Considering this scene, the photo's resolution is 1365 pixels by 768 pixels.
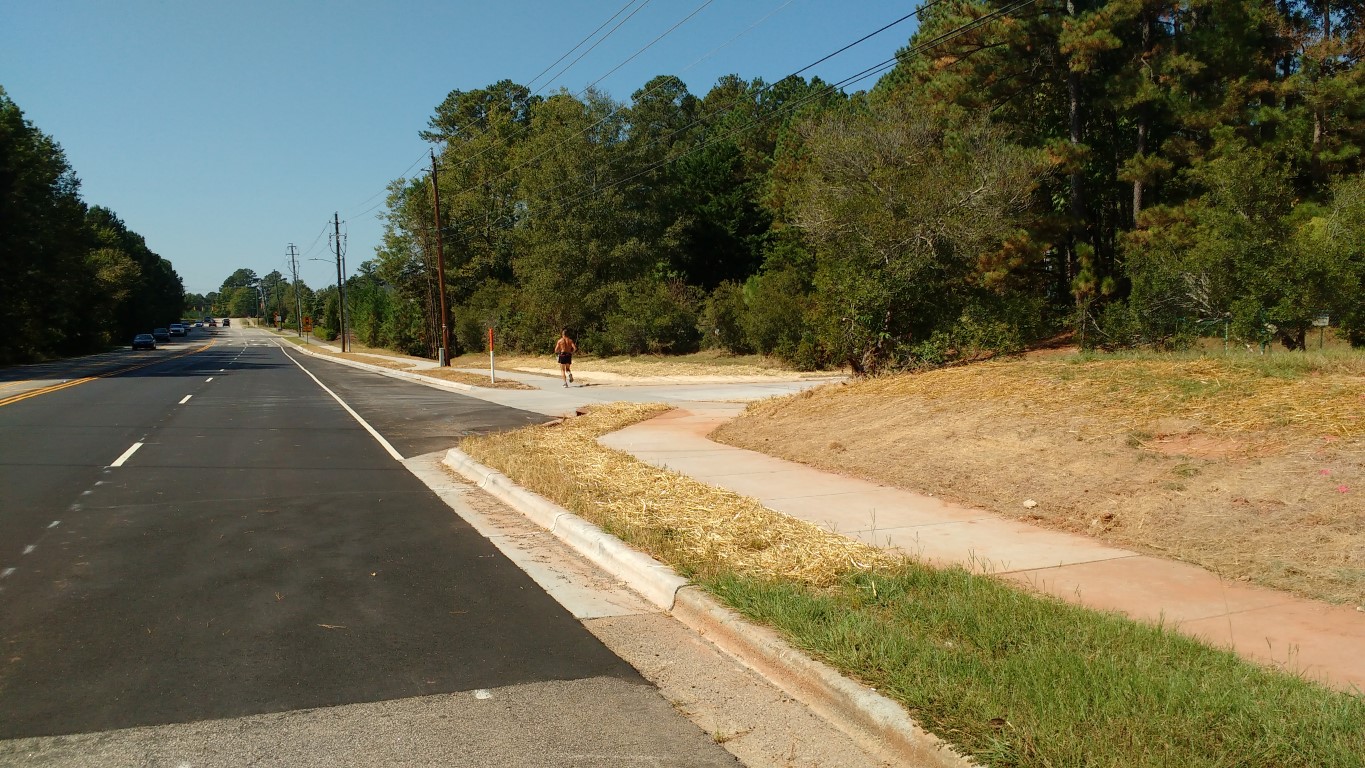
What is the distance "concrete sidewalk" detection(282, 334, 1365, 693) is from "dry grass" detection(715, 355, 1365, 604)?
0.28 meters

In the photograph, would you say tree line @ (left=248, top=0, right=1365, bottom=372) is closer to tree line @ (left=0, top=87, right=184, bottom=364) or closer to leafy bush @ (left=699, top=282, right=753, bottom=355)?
leafy bush @ (left=699, top=282, right=753, bottom=355)

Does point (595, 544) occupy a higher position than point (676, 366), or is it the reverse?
point (595, 544)

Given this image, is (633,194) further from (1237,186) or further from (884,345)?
(884,345)

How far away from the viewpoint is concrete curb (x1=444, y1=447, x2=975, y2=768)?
4039 mm

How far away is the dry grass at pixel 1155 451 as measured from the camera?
21.1 ft

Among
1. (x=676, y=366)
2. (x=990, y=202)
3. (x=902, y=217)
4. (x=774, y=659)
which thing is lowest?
(x=676, y=366)

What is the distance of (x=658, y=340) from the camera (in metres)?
44.6

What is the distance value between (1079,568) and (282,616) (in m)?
5.26

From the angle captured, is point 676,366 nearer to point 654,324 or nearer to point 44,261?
point 654,324

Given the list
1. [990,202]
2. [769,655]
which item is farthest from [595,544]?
[990,202]

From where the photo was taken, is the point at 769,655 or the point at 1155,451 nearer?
the point at 769,655

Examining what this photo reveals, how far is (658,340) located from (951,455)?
35.2 m

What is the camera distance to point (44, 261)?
2239 inches

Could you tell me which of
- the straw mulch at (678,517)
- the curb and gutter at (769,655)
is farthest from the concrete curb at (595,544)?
the straw mulch at (678,517)
